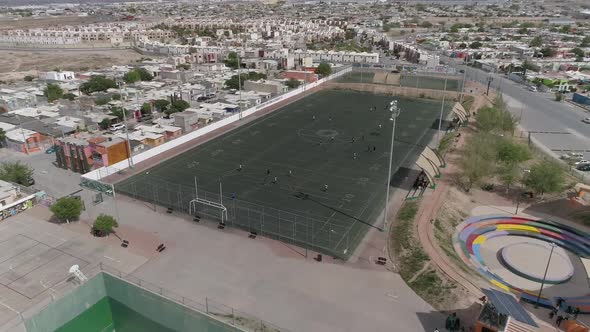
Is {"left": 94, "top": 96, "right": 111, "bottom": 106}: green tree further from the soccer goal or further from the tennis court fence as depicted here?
the soccer goal

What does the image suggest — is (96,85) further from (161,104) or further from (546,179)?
(546,179)

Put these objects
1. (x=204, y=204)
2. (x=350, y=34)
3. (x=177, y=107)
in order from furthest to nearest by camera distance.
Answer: (x=350, y=34)
(x=177, y=107)
(x=204, y=204)

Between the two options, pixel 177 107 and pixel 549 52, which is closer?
pixel 177 107

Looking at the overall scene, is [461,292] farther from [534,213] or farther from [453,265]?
[534,213]

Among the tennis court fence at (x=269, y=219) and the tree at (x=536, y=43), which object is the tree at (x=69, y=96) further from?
the tree at (x=536, y=43)

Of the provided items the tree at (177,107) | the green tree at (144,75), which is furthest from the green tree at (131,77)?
the tree at (177,107)

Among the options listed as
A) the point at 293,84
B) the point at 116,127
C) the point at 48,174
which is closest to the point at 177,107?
the point at 116,127

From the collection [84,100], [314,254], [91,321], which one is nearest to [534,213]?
[314,254]
